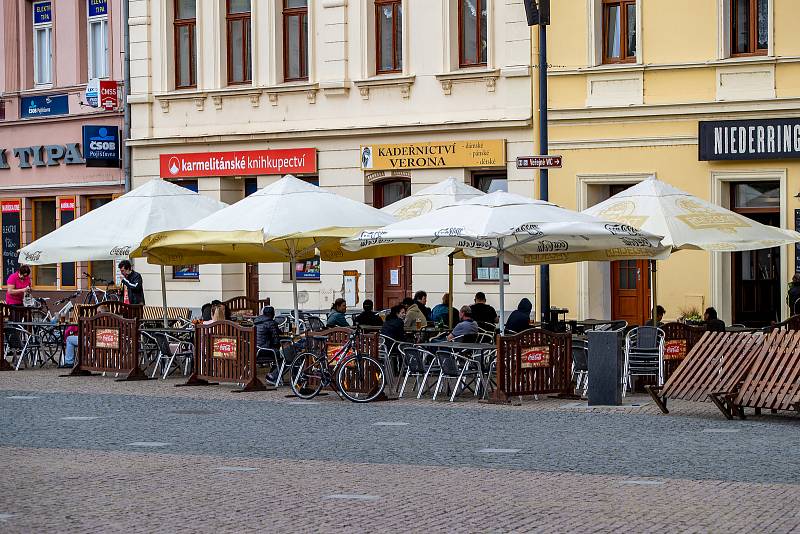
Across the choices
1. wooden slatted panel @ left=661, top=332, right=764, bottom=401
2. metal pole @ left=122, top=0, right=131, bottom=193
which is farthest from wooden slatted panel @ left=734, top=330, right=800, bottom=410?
Answer: metal pole @ left=122, top=0, right=131, bottom=193

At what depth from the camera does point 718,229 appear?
20.8 m

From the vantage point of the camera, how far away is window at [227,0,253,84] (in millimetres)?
33719

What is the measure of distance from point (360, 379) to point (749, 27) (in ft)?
40.2

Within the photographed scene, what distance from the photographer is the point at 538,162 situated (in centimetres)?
2241

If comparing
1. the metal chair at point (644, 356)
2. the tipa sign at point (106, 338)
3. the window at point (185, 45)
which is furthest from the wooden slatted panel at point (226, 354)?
the window at point (185, 45)

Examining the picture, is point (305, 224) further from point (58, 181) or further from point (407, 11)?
point (58, 181)

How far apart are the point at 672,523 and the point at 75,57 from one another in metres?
28.5

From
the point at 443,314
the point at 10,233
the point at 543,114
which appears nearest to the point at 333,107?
the point at 443,314

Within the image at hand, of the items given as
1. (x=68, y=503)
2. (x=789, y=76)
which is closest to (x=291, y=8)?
(x=789, y=76)

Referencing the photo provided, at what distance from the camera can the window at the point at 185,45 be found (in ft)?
113

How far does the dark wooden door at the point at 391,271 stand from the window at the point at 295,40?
3.08 m

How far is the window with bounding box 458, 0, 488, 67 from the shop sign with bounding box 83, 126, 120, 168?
900cm

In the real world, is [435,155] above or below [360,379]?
above

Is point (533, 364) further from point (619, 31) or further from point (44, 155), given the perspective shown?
point (44, 155)
